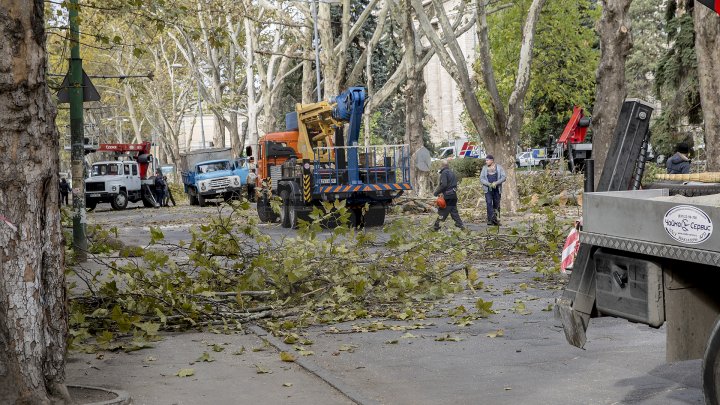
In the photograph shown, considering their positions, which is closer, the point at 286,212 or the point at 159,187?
the point at 286,212

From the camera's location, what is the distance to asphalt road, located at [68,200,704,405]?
721 cm

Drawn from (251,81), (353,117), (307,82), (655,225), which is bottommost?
(655,225)

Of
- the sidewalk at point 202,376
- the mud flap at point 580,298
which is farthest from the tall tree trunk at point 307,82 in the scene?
the mud flap at point 580,298

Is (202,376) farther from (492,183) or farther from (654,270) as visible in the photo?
(492,183)

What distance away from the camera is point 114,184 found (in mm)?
47094

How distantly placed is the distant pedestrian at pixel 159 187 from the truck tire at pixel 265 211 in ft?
65.6

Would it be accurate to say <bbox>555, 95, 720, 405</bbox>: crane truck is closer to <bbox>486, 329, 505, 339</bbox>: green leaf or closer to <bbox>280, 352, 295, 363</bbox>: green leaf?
<bbox>280, 352, 295, 363</bbox>: green leaf

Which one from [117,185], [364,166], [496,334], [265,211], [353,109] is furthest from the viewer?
[117,185]

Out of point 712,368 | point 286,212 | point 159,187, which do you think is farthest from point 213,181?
point 712,368

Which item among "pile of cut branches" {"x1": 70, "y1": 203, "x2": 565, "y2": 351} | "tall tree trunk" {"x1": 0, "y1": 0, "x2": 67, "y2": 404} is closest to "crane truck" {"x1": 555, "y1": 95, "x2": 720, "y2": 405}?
"tall tree trunk" {"x1": 0, "y1": 0, "x2": 67, "y2": 404}

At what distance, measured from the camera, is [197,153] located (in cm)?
5347

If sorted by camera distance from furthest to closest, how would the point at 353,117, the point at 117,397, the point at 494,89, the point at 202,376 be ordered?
1. the point at 494,89
2. the point at 353,117
3. the point at 202,376
4. the point at 117,397

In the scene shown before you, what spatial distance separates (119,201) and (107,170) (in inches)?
81.9

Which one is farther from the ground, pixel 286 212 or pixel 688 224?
pixel 688 224
